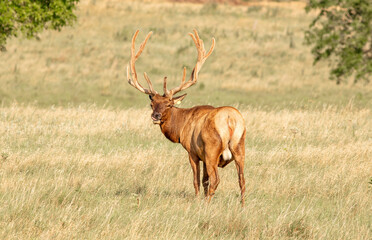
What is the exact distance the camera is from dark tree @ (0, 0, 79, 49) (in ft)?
59.6

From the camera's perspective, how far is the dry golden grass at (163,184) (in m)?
7.08

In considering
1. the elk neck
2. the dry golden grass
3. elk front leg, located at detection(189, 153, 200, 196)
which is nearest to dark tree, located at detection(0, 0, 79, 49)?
the dry golden grass

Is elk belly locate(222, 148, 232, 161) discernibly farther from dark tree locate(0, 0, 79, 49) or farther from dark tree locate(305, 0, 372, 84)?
dark tree locate(305, 0, 372, 84)

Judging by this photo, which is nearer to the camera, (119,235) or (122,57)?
(119,235)

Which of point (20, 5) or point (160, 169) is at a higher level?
point (20, 5)

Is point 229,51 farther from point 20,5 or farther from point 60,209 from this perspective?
point 60,209

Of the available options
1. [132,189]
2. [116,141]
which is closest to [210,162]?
[132,189]

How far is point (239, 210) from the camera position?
24.7 ft

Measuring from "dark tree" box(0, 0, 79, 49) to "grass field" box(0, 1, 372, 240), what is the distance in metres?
2.57

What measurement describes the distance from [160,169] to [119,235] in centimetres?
385

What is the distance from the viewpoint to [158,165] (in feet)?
34.6

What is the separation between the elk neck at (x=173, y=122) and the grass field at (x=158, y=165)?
92cm

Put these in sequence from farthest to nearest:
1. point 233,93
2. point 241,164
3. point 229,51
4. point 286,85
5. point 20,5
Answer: point 229,51 < point 286,85 < point 233,93 < point 20,5 < point 241,164

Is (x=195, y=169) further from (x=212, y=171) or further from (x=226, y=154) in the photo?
(x=226, y=154)
